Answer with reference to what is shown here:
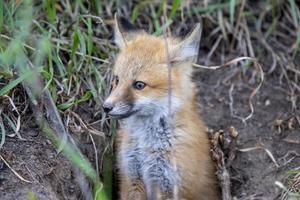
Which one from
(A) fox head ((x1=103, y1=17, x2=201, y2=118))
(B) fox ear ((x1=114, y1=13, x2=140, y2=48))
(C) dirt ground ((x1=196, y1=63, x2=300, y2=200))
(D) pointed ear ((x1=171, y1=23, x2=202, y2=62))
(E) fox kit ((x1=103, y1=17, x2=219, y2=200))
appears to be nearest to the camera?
(A) fox head ((x1=103, y1=17, x2=201, y2=118))

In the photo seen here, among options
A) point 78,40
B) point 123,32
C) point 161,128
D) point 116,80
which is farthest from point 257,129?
point 78,40

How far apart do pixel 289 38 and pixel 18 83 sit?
311cm

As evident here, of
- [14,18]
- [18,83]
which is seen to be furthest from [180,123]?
[14,18]

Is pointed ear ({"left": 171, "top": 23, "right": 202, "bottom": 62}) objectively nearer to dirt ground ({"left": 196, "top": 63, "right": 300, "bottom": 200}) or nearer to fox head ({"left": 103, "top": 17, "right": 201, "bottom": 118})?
fox head ({"left": 103, "top": 17, "right": 201, "bottom": 118})

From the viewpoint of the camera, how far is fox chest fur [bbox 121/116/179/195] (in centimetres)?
537

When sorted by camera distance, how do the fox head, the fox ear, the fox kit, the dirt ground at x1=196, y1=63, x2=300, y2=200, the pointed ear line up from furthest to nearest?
1. the dirt ground at x1=196, y1=63, x2=300, y2=200
2. the fox ear
3. the pointed ear
4. the fox kit
5. the fox head

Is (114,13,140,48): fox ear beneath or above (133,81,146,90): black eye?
above

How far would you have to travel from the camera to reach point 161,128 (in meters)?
5.40

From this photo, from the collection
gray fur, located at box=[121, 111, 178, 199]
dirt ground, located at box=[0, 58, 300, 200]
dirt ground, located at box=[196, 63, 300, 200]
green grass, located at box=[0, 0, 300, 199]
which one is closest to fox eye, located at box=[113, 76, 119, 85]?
gray fur, located at box=[121, 111, 178, 199]

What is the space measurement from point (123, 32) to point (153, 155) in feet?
3.80

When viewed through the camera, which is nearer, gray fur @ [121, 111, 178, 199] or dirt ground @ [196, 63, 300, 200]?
gray fur @ [121, 111, 178, 199]

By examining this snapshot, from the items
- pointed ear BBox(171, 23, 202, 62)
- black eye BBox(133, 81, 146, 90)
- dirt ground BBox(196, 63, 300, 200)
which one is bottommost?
dirt ground BBox(196, 63, 300, 200)

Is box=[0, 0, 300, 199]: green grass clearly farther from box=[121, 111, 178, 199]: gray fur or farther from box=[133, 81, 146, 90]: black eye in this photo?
box=[133, 81, 146, 90]: black eye

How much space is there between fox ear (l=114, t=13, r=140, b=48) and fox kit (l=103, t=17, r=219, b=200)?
9.5 inches
